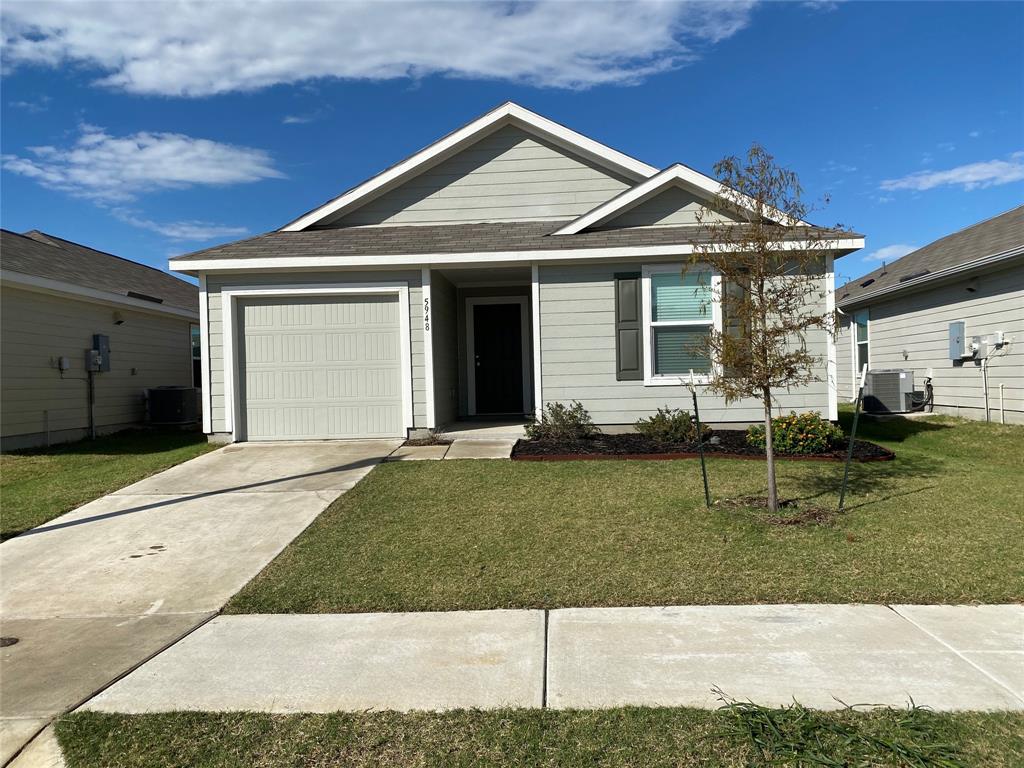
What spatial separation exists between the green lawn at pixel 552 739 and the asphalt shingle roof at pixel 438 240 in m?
7.87

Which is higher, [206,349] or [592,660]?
[206,349]

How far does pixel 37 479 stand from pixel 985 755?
392 inches

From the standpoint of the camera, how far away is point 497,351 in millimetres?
13438

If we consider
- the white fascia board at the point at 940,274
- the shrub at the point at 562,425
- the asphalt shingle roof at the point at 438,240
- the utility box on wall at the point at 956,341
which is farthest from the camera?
the utility box on wall at the point at 956,341

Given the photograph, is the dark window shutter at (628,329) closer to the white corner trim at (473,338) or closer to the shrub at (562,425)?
the shrub at (562,425)

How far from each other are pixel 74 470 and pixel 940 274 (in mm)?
15252

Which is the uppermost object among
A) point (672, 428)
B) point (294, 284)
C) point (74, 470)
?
point (294, 284)

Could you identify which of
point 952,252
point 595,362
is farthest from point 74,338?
point 952,252

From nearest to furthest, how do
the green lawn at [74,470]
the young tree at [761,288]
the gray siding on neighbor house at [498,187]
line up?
the young tree at [761,288] < the green lawn at [74,470] < the gray siding on neighbor house at [498,187]

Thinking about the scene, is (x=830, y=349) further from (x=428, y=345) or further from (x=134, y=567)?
(x=134, y=567)

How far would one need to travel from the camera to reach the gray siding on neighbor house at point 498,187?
12.1 metres

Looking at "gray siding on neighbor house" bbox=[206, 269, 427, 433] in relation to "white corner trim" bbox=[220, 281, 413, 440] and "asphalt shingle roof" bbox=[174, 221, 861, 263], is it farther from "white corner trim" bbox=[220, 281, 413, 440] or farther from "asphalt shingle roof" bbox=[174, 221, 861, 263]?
"asphalt shingle roof" bbox=[174, 221, 861, 263]

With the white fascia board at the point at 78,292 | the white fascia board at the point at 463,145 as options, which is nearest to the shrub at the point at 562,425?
the white fascia board at the point at 463,145

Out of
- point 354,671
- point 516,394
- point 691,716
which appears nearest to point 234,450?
point 516,394
